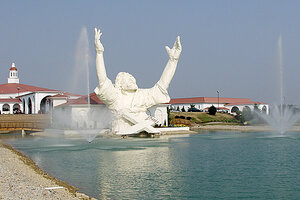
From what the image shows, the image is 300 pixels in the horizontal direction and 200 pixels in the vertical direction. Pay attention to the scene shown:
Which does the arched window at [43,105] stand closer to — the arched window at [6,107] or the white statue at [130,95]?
the arched window at [6,107]

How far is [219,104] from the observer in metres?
66.9

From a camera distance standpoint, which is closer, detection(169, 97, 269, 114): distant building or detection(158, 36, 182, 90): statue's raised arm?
detection(158, 36, 182, 90): statue's raised arm

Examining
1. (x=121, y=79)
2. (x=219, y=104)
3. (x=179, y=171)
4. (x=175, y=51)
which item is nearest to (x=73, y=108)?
(x=121, y=79)

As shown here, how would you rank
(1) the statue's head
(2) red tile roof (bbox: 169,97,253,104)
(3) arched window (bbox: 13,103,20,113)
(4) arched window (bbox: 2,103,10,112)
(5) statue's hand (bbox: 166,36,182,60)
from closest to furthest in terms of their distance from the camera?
1. (1) the statue's head
2. (5) statue's hand (bbox: 166,36,182,60)
3. (4) arched window (bbox: 2,103,10,112)
4. (3) arched window (bbox: 13,103,20,113)
5. (2) red tile roof (bbox: 169,97,253,104)

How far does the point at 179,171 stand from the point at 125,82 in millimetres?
18740

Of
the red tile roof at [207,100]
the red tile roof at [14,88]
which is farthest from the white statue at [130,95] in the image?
the red tile roof at [207,100]

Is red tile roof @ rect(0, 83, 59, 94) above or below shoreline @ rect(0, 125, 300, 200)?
above

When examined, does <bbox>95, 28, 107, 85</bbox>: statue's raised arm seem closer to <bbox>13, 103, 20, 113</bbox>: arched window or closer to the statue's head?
the statue's head

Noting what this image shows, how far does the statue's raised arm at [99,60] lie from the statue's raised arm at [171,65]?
569 cm

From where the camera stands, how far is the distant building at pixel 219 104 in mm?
63947

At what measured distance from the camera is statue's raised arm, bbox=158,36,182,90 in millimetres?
32438


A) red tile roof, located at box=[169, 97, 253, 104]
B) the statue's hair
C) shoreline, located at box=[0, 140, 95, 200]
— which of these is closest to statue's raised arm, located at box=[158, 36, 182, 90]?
the statue's hair

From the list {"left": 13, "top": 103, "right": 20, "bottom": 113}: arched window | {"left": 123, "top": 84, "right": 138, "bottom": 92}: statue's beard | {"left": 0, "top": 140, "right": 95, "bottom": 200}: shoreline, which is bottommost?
{"left": 0, "top": 140, "right": 95, "bottom": 200}: shoreline

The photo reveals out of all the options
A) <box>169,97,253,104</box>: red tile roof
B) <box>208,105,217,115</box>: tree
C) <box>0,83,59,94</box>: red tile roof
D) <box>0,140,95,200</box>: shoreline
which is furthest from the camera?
<box>169,97,253,104</box>: red tile roof
